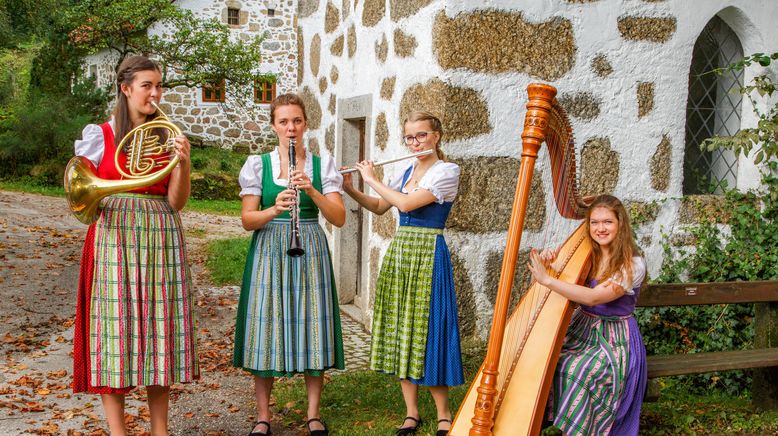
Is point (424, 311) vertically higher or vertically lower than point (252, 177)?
lower

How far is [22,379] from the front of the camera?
4.49m

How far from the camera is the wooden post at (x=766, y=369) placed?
432cm

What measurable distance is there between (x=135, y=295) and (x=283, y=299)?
69 centimetres

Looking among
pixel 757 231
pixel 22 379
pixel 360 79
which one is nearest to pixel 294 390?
pixel 22 379

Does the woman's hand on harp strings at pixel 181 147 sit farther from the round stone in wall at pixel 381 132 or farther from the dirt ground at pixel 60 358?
the round stone in wall at pixel 381 132

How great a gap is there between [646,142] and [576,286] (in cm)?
205

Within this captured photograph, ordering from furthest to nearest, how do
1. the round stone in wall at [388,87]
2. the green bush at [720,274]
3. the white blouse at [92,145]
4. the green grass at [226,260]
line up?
the green grass at [226,260] < the round stone in wall at [388,87] < the green bush at [720,274] < the white blouse at [92,145]

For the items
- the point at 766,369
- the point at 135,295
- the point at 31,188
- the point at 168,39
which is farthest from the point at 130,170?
the point at 168,39

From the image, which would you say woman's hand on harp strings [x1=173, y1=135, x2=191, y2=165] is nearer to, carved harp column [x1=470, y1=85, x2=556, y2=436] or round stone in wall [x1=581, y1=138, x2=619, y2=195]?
carved harp column [x1=470, y1=85, x2=556, y2=436]

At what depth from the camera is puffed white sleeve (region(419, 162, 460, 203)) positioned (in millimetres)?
3428

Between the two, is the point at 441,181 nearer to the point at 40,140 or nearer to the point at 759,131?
the point at 759,131

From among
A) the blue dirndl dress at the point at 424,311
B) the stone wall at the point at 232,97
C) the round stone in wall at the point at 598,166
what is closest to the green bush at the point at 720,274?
the round stone in wall at the point at 598,166

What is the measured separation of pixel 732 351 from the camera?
4160 mm

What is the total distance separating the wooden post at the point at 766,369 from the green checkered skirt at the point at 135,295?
327 centimetres
